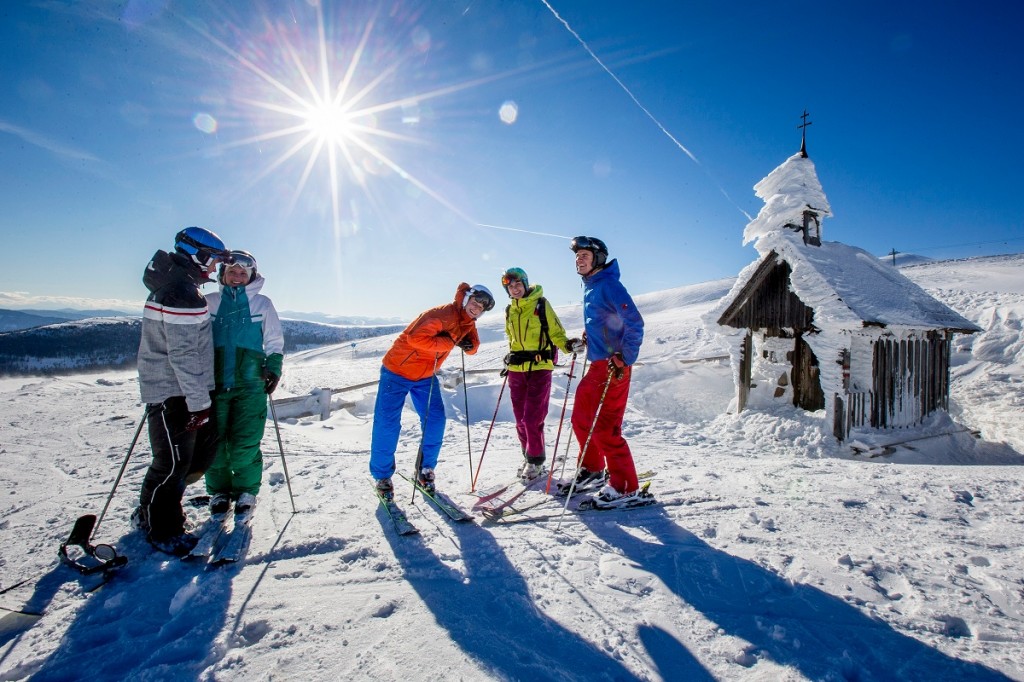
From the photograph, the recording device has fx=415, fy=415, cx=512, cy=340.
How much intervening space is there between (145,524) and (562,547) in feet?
9.90

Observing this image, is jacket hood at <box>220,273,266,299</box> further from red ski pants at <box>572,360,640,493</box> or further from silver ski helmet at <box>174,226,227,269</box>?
red ski pants at <box>572,360,640,493</box>

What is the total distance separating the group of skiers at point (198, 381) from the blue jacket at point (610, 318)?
3.05 meters

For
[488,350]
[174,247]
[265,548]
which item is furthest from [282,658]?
[488,350]

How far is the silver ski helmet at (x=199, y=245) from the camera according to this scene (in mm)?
3037

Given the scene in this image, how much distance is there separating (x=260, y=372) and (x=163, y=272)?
1.11m

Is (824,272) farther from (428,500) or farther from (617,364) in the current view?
(428,500)

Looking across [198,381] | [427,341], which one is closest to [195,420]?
[198,381]

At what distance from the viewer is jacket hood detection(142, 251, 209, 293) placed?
2.88 metres

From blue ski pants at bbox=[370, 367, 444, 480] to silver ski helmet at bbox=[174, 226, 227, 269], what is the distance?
170 cm

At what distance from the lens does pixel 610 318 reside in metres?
4.04

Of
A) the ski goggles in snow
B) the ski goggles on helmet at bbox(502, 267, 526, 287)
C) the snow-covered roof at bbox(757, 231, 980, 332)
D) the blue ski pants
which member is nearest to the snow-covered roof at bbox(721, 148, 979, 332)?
the snow-covered roof at bbox(757, 231, 980, 332)

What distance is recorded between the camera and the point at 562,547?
9.75 feet

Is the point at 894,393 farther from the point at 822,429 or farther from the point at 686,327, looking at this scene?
the point at 686,327

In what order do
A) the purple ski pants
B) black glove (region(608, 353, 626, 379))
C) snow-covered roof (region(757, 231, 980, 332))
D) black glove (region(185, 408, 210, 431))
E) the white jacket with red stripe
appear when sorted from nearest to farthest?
1. the white jacket with red stripe
2. black glove (region(185, 408, 210, 431))
3. black glove (region(608, 353, 626, 379))
4. the purple ski pants
5. snow-covered roof (region(757, 231, 980, 332))
